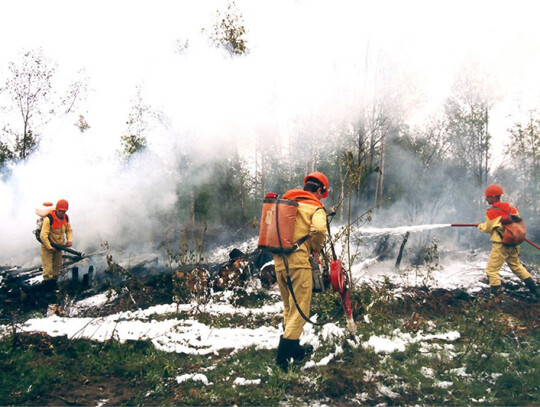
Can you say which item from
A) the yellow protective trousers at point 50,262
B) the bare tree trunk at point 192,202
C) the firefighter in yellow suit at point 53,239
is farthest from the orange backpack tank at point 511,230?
the bare tree trunk at point 192,202

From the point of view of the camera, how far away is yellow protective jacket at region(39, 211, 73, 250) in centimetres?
702

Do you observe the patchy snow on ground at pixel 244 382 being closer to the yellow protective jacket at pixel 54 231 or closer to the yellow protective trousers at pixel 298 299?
the yellow protective trousers at pixel 298 299

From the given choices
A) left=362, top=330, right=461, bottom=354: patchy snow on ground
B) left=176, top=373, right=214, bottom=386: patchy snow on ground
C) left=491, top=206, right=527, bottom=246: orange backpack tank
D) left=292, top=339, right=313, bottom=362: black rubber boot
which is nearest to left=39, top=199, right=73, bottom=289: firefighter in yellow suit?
left=176, top=373, right=214, bottom=386: patchy snow on ground

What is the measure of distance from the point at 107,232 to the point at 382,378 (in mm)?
10319

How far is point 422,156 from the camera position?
15719 mm

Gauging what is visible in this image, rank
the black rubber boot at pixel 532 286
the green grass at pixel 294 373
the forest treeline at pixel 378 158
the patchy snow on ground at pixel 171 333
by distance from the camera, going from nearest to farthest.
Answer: the green grass at pixel 294 373
the patchy snow on ground at pixel 171 333
the black rubber boot at pixel 532 286
the forest treeline at pixel 378 158

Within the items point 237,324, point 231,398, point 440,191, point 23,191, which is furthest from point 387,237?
point 23,191

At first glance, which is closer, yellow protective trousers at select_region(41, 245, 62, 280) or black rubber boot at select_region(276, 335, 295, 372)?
black rubber boot at select_region(276, 335, 295, 372)

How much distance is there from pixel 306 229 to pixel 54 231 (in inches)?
228

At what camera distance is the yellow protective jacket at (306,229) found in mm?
3733

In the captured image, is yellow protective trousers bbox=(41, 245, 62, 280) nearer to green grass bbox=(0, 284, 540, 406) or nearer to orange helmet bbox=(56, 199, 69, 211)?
orange helmet bbox=(56, 199, 69, 211)

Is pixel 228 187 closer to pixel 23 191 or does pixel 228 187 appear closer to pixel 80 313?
pixel 23 191

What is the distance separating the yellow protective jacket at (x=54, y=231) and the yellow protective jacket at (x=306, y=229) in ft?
17.8

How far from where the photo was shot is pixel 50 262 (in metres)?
7.20
